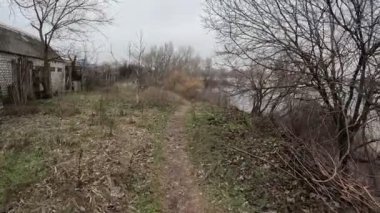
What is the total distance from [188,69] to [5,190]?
2972cm

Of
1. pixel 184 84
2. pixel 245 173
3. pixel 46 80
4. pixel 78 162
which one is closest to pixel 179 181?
pixel 245 173

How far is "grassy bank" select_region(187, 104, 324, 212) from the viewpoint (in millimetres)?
6750

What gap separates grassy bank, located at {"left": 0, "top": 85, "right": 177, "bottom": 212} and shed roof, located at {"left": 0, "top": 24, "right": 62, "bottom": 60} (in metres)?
6.44

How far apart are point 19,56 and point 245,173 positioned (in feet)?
52.6

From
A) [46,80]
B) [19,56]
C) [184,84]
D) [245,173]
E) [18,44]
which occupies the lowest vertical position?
[245,173]

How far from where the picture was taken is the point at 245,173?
316 inches

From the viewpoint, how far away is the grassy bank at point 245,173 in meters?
6.75

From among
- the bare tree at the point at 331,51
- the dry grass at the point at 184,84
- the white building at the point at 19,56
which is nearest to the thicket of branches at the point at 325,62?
the bare tree at the point at 331,51

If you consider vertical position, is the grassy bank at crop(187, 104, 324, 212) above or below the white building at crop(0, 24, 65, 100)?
below

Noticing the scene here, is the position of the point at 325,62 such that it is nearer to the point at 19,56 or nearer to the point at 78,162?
the point at 78,162

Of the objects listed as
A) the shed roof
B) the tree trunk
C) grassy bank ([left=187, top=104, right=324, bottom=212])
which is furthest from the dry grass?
grassy bank ([left=187, top=104, right=324, bottom=212])

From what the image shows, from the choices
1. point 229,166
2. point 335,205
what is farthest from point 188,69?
point 335,205

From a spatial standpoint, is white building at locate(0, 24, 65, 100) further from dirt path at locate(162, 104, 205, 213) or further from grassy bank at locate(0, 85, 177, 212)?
dirt path at locate(162, 104, 205, 213)

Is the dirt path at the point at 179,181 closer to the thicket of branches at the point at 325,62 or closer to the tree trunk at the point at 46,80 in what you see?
the thicket of branches at the point at 325,62
